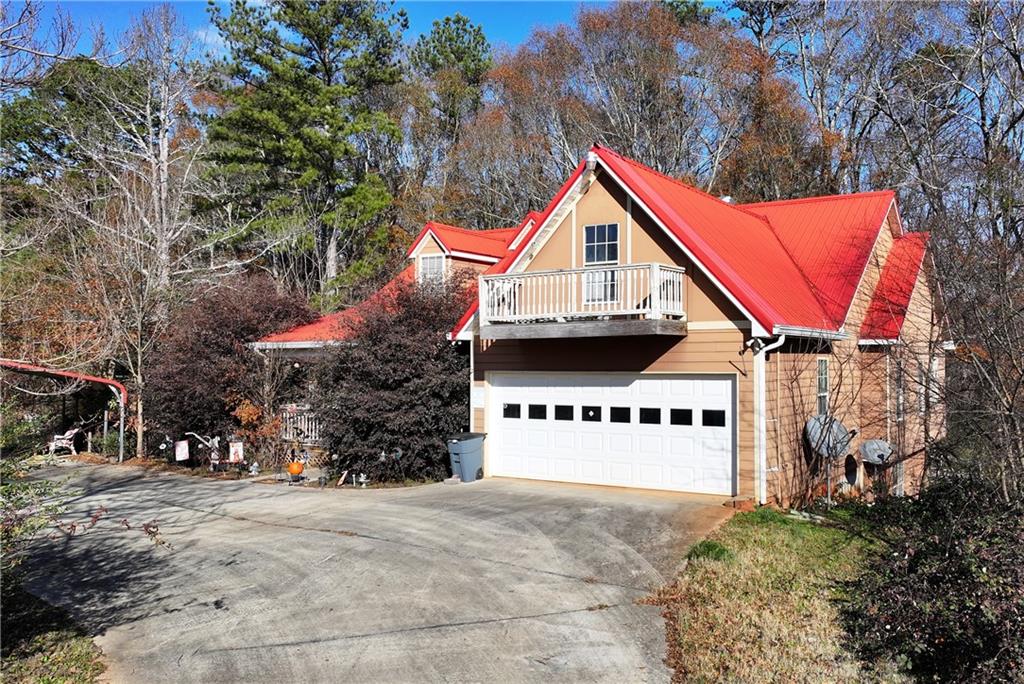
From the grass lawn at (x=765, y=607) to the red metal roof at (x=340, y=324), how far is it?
927cm

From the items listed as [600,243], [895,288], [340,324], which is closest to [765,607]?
[600,243]

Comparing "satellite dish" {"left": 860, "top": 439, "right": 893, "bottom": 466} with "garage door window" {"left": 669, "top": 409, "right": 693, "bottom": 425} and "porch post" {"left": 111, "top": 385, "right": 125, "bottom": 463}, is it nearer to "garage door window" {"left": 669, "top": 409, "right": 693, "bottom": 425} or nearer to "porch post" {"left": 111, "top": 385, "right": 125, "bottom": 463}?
"garage door window" {"left": 669, "top": 409, "right": 693, "bottom": 425}

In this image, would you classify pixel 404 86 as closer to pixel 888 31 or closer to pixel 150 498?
pixel 888 31

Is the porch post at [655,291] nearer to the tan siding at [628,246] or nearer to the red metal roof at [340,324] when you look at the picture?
the tan siding at [628,246]

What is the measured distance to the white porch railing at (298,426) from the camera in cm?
1919

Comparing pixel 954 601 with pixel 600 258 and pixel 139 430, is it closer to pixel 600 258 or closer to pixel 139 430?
pixel 600 258

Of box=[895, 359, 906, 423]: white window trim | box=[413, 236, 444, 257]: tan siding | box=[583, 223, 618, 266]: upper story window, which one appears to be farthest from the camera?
box=[413, 236, 444, 257]: tan siding

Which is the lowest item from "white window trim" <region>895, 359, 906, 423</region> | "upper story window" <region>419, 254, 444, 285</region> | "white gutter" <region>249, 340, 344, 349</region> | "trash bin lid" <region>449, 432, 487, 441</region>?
"trash bin lid" <region>449, 432, 487, 441</region>

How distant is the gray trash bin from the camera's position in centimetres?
1581

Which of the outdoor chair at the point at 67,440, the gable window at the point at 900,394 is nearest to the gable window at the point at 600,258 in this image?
the gable window at the point at 900,394

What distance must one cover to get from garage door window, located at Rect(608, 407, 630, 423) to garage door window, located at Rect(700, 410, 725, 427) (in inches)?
58.3

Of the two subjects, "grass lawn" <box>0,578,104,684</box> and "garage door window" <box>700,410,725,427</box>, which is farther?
"garage door window" <box>700,410,725,427</box>

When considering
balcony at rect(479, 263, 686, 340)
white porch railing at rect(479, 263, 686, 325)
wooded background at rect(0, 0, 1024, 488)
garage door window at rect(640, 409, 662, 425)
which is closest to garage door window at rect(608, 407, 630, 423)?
garage door window at rect(640, 409, 662, 425)

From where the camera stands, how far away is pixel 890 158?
2852cm
